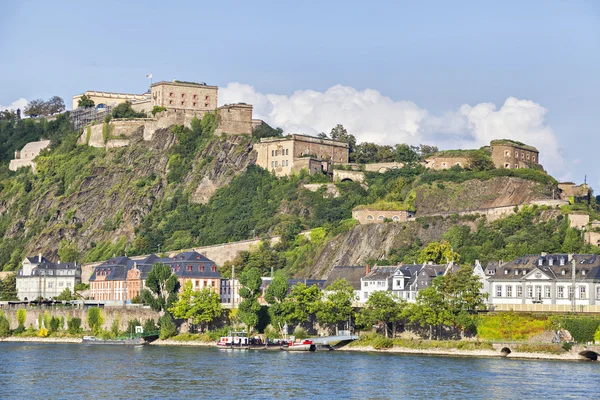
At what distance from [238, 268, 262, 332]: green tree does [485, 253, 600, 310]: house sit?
1846 centimetres

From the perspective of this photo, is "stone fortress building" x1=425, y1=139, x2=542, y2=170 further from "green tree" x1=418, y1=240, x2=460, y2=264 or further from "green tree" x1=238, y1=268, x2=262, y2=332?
"green tree" x1=238, y1=268, x2=262, y2=332

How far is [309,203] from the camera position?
12481cm

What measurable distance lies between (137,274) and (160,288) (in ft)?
35.0

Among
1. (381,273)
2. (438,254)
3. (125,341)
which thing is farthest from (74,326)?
(438,254)

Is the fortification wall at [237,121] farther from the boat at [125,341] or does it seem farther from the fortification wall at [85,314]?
the boat at [125,341]

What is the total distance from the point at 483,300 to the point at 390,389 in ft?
82.6

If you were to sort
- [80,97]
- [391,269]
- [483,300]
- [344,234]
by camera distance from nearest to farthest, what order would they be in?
[483,300], [391,269], [344,234], [80,97]

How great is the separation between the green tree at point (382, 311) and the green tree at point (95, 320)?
89.6 feet

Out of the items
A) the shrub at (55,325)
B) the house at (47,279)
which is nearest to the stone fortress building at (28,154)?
the house at (47,279)

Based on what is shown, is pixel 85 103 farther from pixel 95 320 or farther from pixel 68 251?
pixel 95 320

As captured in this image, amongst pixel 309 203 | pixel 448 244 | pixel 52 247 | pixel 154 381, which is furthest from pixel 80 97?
pixel 154 381

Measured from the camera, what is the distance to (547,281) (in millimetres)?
83875

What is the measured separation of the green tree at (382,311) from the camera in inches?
3287

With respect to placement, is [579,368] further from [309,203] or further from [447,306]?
[309,203]
